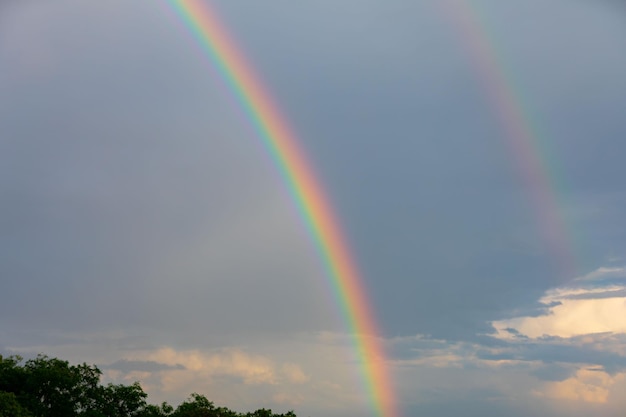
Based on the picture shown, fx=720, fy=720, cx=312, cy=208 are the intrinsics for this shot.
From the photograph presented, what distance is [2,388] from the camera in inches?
2534

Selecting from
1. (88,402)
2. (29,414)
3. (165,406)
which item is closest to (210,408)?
(165,406)

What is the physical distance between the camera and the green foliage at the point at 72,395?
63078 mm

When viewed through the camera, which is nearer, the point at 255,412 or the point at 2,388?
the point at 2,388

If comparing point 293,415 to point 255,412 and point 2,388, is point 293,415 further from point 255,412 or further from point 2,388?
point 2,388

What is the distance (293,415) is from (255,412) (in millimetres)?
3674

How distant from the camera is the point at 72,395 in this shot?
64.0 meters

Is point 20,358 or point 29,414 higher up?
point 20,358

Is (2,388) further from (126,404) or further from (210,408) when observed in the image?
(210,408)

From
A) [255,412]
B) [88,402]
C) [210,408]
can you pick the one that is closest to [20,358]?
[88,402]

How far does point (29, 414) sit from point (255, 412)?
20831mm

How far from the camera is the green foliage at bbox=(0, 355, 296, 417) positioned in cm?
→ 6308

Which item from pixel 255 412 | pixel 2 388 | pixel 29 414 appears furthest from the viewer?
pixel 255 412

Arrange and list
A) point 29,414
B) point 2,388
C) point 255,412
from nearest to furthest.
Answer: point 29,414 < point 2,388 < point 255,412

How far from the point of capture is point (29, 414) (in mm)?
58406
